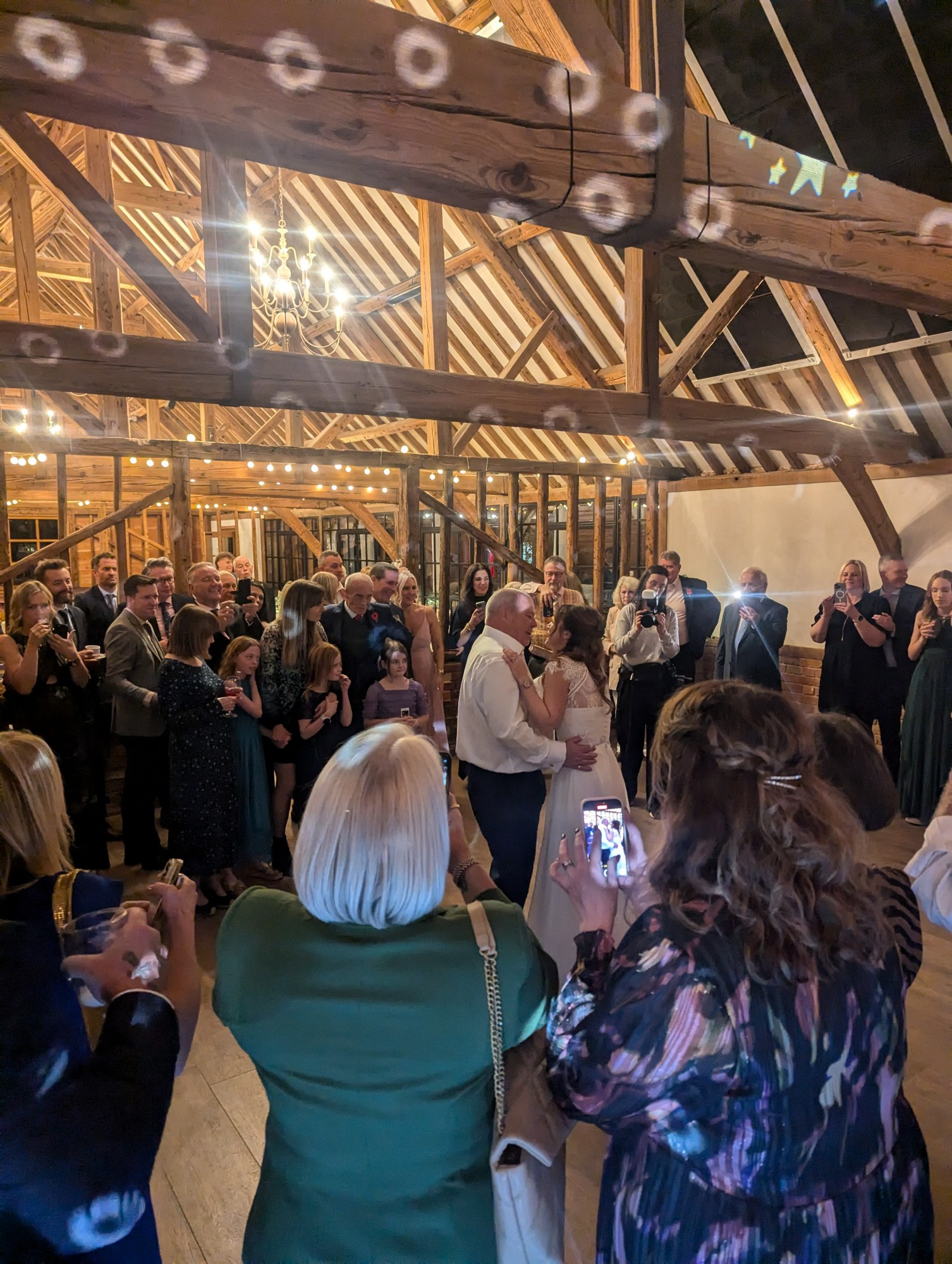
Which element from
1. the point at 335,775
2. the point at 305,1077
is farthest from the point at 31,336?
the point at 305,1077

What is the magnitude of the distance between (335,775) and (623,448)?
30.6 feet

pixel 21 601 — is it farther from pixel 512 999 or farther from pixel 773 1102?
pixel 773 1102

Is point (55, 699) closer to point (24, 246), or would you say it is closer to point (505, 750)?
point (505, 750)

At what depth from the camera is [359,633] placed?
4199 millimetres

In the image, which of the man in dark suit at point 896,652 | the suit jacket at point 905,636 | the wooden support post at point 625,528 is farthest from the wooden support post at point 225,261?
the wooden support post at point 625,528

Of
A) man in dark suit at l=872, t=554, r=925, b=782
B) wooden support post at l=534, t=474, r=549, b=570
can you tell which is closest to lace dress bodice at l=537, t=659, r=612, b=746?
man in dark suit at l=872, t=554, r=925, b=782

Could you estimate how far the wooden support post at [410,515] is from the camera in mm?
7293

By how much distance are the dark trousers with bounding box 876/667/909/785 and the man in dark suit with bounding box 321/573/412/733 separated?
314 centimetres

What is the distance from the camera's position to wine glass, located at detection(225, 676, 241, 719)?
135 inches

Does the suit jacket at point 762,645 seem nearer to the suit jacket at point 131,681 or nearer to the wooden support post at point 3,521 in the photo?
the suit jacket at point 131,681

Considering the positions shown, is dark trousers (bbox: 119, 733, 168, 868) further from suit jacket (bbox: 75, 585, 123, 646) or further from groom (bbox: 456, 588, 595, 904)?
groom (bbox: 456, 588, 595, 904)

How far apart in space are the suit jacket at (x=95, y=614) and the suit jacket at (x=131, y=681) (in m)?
1.57

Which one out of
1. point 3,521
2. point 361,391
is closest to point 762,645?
point 361,391

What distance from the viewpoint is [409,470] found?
24.2 feet
